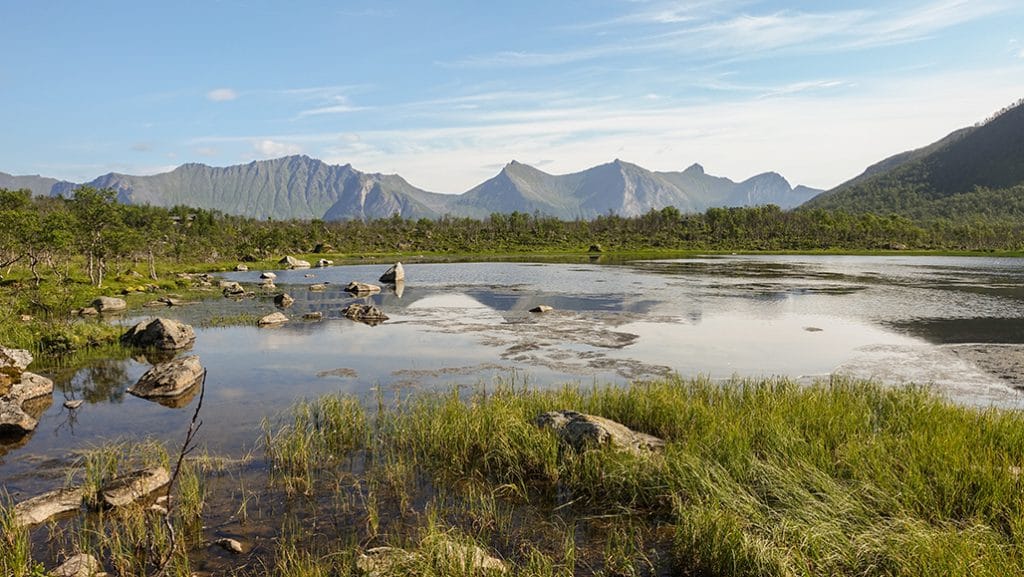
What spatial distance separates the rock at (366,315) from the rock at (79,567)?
34.6m

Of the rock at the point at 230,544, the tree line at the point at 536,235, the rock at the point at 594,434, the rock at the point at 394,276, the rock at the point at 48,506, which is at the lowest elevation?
the rock at the point at 230,544

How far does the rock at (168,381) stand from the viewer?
974 inches

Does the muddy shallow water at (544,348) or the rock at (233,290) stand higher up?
the rock at (233,290)

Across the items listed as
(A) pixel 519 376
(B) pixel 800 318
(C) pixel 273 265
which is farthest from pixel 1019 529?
(C) pixel 273 265

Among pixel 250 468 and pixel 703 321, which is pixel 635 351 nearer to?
pixel 703 321

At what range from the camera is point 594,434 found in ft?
50.5

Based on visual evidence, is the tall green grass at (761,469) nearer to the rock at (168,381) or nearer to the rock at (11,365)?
the rock at (168,381)

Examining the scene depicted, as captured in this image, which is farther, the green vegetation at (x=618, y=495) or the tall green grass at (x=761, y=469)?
the green vegetation at (x=618, y=495)

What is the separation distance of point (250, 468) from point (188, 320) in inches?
1374

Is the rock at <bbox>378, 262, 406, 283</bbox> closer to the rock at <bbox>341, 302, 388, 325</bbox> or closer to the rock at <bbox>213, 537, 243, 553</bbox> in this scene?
the rock at <bbox>341, 302, 388, 325</bbox>

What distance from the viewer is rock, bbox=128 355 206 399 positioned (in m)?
24.7

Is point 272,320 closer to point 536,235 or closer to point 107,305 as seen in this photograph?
point 107,305

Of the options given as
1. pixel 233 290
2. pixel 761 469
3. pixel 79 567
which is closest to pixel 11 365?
pixel 79 567

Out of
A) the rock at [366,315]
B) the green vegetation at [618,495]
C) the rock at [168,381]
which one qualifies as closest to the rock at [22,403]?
the rock at [168,381]
